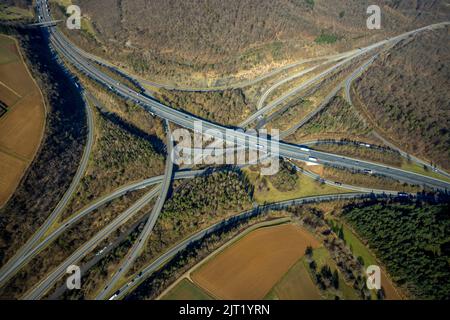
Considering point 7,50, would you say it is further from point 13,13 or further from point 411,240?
point 411,240

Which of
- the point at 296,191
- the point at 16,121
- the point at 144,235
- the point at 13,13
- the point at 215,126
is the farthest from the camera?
the point at 13,13

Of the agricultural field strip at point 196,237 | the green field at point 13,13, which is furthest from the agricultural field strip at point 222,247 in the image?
the green field at point 13,13

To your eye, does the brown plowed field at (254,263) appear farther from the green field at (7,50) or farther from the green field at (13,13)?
the green field at (13,13)

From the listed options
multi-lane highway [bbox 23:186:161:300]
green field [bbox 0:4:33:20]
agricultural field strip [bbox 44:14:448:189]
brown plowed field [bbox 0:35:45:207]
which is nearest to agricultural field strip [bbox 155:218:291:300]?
multi-lane highway [bbox 23:186:161:300]

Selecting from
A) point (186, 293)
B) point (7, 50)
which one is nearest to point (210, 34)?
point (7, 50)

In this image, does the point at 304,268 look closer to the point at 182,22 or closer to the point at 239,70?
the point at 239,70

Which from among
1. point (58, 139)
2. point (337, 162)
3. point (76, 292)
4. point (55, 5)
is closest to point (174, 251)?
point (76, 292)
